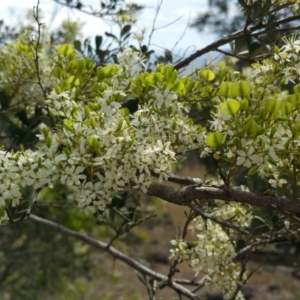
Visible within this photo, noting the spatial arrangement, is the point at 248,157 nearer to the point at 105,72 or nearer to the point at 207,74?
the point at 207,74

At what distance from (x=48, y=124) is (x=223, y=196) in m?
0.92

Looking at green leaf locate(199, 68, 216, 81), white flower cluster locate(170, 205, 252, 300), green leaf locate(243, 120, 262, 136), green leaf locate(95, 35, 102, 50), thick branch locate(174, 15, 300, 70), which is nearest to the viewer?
green leaf locate(243, 120, 262, 136)

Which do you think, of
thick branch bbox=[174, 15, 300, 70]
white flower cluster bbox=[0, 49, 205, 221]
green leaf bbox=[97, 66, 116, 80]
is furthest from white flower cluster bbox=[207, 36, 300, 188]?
thick branch bbox=[174, 15, 300, 70]

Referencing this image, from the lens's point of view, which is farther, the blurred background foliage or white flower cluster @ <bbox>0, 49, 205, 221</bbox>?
the blurred background foliage

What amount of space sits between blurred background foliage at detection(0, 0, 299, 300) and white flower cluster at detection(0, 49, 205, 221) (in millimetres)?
161

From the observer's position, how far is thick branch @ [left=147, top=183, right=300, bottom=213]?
1.28m

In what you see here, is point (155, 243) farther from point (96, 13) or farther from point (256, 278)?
point (96, 13)

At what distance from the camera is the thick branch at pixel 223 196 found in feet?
4.19

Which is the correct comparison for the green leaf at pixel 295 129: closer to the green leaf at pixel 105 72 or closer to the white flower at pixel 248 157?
the white flower at pixel 248 157

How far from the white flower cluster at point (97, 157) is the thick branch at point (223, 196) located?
0.05 meters

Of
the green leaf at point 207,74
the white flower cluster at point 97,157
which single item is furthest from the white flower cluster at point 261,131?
the green leaf at point 207,74

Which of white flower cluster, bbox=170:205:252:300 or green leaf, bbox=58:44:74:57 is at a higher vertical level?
green leaf, bbox=58:44:74:57

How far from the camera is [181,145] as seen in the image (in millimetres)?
1557

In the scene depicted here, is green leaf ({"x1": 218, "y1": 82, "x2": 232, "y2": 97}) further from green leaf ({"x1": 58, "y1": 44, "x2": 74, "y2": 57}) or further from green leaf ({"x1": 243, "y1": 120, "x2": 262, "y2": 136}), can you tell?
green leaf ({"x1": 58, "y1": 44, "x2": 74, "y2": 57})
